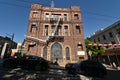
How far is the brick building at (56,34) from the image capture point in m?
20.7

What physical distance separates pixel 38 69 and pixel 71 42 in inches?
484

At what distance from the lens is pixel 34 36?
21.4 meters

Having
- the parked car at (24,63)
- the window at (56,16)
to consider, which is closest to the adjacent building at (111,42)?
the window at (56,16)

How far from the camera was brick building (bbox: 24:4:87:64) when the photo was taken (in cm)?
2070

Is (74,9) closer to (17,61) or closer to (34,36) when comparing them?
(34,36)

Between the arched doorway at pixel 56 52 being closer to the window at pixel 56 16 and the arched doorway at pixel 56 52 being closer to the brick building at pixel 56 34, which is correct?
the brick building at pixel 56 34

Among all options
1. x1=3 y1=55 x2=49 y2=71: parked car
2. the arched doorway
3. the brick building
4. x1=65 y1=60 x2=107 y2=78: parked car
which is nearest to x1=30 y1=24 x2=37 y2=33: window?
the brick building

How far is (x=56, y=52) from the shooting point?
Answer: 20.9 m

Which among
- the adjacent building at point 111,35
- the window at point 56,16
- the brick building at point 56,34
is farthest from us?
the adjacent building at point 111,35

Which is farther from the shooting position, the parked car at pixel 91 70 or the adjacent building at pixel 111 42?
the adjacent building at pixel 111 42

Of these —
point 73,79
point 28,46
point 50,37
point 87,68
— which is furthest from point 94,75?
point 28,46

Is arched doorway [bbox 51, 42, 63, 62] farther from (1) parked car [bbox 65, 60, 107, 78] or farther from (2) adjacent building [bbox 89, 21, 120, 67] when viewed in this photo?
(2) adjacent building [bbox 89, 21, 120, 67]

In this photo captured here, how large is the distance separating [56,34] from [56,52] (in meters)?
4.14

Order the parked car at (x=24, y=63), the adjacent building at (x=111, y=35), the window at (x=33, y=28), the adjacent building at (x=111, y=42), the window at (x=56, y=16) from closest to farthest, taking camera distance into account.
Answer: the parked car at (x=24, y=63), the window at (x=33, y=28), the adjacent building at (x=111, y=42), the window at (x=56, y=16), the adjacent building at (x=111, y=35)
